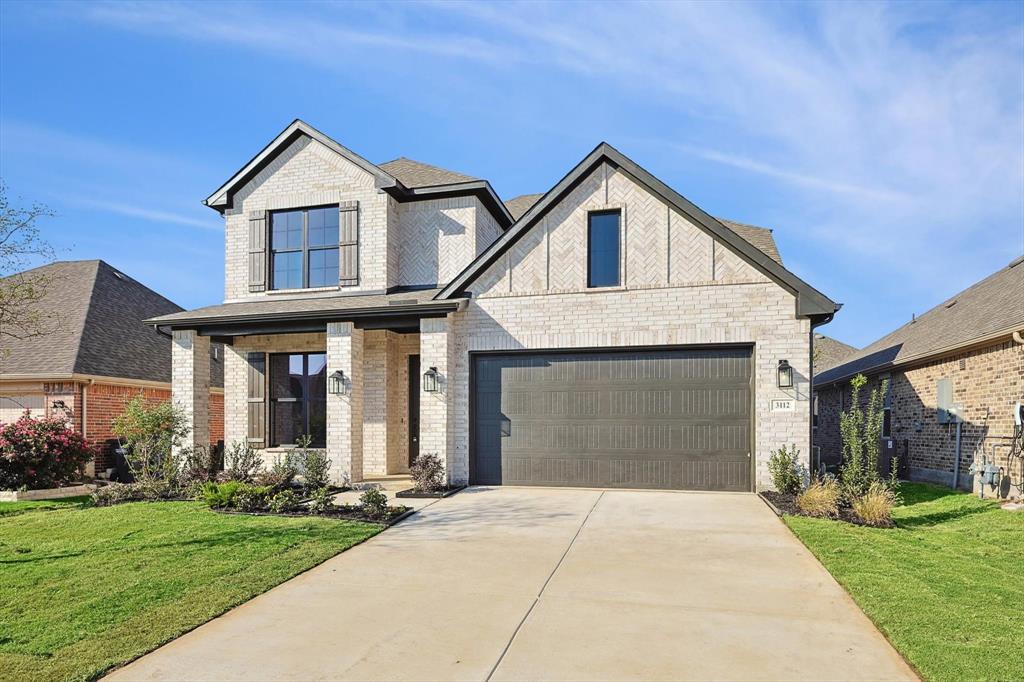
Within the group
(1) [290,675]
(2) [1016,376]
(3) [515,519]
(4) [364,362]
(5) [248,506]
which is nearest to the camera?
(1) [290,675]

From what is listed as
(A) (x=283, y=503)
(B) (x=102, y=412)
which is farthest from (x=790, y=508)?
(B) (x=102, y=412)

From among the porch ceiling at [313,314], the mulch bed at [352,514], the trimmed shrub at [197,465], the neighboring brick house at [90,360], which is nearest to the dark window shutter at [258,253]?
the porch ceiling at [313,314]

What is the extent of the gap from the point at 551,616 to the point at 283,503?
646 centimetres

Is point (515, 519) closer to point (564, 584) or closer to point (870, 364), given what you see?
point (564, 584)

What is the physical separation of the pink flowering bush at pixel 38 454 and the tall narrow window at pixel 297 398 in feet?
14.8

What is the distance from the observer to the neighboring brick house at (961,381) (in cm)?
1273

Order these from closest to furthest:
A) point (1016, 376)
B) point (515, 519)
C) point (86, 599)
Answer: point (86, 599) < point (515, 519) < point (1016, 376)

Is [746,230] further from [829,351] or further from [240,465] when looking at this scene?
[240,465]

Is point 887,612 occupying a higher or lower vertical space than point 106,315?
lower

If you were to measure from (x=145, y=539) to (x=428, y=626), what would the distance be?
537 centimetres

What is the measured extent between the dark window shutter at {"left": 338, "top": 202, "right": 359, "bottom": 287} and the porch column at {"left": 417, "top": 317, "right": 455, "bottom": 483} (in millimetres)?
3148

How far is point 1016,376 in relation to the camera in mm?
12445

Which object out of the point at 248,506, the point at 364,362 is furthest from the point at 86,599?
the point at 364,362

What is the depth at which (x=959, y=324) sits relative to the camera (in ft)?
52.3
